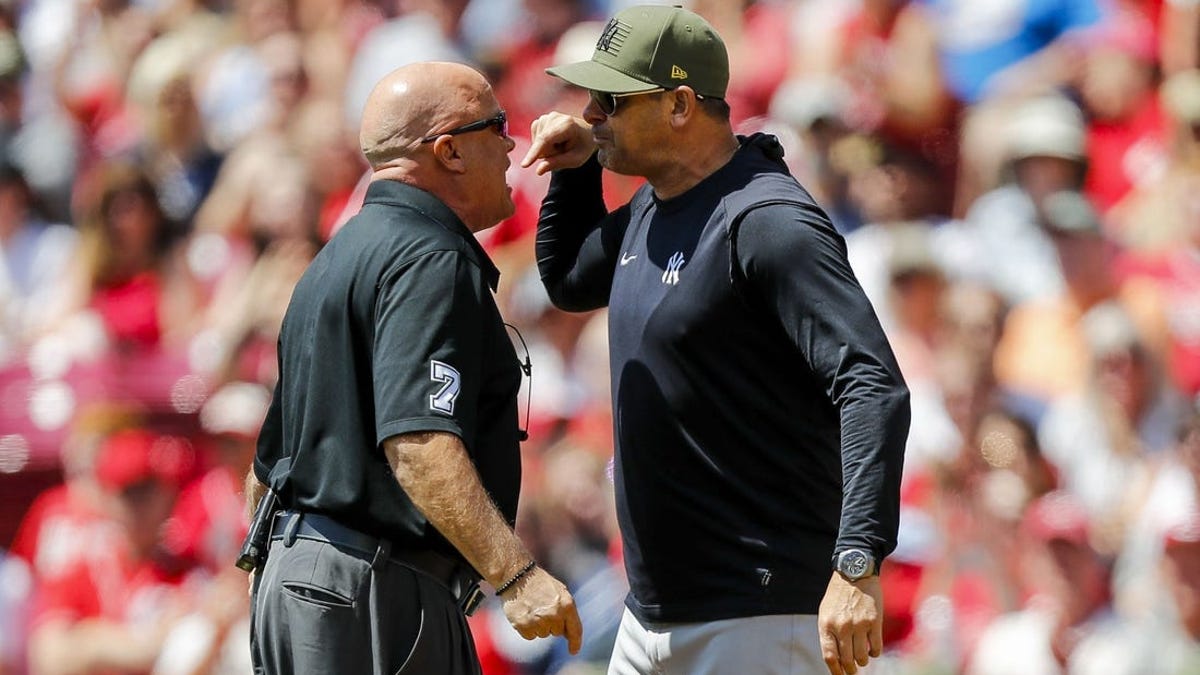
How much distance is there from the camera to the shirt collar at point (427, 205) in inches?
136

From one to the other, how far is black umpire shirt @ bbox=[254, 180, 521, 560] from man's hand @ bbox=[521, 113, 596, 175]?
404mm

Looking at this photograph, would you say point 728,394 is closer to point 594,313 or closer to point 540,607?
point 540,607

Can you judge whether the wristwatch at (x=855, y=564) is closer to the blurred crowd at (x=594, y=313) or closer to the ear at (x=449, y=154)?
the ear at (x=449, y=154)

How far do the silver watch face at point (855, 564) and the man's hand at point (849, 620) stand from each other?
0.02m

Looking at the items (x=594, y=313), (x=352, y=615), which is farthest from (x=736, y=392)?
(x=594, y=313)

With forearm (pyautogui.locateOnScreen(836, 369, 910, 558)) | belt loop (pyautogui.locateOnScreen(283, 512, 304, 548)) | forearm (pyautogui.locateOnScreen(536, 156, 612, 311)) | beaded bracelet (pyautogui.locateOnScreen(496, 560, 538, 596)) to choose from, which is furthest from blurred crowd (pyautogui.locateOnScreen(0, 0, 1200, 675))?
forearm (pyautogui.locateOnScreen(836, 369, 910, 558))

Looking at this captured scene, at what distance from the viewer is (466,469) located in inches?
125

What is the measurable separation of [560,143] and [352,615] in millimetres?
1145

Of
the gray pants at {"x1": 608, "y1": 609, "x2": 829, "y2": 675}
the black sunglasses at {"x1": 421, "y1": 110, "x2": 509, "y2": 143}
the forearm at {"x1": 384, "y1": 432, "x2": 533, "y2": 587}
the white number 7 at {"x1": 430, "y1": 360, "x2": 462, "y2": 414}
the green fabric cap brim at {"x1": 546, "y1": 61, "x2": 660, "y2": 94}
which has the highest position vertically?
the green fabric cap brim at {"x1": 546, "y1": 61, "x2": 660, "y2": 94}

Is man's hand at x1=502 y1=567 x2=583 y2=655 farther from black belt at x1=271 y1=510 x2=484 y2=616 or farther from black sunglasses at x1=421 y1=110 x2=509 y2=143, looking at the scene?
black sunglasses at x1=421 y1=110 x2=509 y2=143

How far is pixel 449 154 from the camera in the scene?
3547 mm

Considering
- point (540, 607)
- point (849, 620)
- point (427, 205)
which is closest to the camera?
point (849, 620)

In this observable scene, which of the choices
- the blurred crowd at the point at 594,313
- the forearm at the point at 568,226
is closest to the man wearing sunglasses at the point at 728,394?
the forearm at the point at 568,226

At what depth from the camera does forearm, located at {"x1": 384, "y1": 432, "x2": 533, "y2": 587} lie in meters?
3.15
